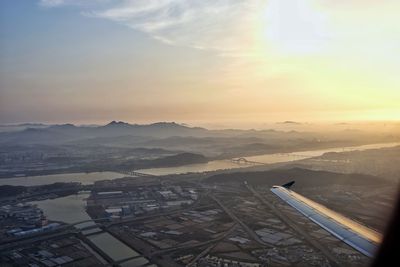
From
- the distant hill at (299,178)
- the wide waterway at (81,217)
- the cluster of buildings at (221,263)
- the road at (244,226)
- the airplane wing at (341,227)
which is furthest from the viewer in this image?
the distant hill at (299,178)

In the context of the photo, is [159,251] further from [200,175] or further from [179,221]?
[200,175]

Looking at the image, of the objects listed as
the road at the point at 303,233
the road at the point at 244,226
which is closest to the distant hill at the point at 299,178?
the road at the point at 303,233

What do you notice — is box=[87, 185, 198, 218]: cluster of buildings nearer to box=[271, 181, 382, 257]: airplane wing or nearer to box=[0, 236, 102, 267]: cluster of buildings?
box=[0, 236, 102, 267]: cluster of buildings

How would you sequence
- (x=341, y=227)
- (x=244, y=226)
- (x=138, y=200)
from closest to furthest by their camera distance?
(x=341, y=227), (x=244, y=226), (x=138, y=200)

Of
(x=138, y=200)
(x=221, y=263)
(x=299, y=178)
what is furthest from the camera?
(x=299, y=178)

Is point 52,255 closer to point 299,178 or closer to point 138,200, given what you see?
point 138,200

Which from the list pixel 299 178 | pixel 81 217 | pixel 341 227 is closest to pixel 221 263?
pixel 341 227

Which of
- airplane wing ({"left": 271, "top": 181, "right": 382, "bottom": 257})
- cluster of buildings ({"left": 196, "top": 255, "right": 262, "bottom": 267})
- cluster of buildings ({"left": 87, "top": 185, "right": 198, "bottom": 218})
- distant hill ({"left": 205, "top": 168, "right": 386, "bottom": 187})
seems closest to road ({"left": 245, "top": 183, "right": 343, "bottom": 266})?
cluster of buildings ({"left": 196, "top": 255, "right": 262, "bottom": 267})

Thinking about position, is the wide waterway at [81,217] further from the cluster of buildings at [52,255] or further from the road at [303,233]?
the road at [303,233]
